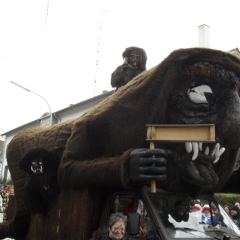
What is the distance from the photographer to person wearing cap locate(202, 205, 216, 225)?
398 cm

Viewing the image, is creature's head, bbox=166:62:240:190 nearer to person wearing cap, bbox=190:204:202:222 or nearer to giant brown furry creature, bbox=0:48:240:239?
giant brown furry creature, bbox=0:48:240:239

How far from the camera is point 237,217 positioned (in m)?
7.12

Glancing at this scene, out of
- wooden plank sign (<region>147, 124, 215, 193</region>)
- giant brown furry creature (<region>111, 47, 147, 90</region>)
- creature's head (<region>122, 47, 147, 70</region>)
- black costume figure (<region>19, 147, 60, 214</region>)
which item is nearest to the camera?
wooden plank sign (<region>147, 124, 215, 193</region>)

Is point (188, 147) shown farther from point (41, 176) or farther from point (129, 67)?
point (129, 67)

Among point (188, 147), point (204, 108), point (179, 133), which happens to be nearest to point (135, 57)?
point (204, 108)

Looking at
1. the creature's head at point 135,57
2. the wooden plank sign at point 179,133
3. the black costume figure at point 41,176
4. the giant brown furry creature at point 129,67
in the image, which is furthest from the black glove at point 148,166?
the creature's head at point 135,57

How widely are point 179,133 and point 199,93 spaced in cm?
87

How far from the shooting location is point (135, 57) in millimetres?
5754

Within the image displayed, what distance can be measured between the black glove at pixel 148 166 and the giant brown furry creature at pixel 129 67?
2253 mm

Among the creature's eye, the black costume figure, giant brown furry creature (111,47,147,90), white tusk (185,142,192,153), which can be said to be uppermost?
giant brown furry creature (111,47,147,90)

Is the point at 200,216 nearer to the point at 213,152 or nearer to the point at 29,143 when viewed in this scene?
the point at 213,152

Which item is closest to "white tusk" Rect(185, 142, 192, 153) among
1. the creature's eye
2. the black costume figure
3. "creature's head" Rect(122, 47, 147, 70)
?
the creature's eye

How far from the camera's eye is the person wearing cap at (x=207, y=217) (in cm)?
398

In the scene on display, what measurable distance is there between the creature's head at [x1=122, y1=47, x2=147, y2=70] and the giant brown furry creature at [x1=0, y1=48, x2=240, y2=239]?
1.37 m
